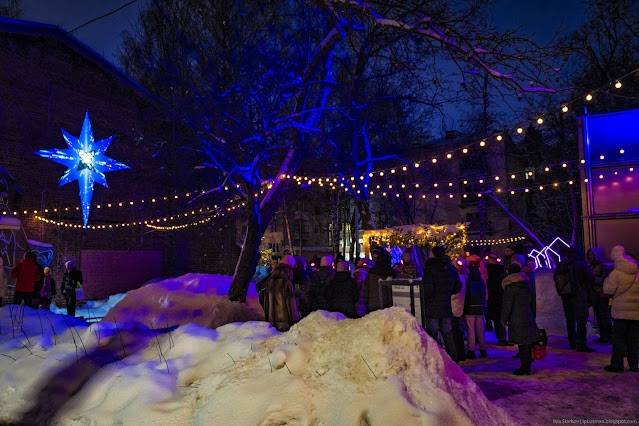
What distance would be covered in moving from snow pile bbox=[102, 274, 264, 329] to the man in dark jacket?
19.1ft

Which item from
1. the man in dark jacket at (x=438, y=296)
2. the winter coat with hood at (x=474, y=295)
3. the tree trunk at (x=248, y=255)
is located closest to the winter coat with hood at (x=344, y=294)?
the man in dark jacket at (x=438, y=296)

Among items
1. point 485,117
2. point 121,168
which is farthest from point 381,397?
point 485,117

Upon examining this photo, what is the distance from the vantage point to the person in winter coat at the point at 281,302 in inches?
298

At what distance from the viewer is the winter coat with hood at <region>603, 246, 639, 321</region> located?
6516 mm

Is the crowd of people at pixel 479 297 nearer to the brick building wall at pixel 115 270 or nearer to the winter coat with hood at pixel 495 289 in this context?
the winter coat with hood at pixel 495 289

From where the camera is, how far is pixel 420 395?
3605 mm

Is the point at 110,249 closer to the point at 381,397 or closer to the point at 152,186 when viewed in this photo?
the point at 152,186

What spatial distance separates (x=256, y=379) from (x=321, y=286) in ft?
14.0

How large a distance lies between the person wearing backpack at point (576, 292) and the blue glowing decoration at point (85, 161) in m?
15.9

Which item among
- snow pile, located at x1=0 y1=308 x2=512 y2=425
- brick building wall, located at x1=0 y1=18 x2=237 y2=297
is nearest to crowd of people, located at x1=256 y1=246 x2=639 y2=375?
snow pile, located at x1=0 y1=308 x2=512 y2=425

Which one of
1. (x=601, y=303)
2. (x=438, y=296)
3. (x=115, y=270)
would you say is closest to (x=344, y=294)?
(x=438, y=296)

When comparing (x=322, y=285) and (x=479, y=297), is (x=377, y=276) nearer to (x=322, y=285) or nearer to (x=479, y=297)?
(x=322, y=285)

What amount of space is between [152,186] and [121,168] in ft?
6.16

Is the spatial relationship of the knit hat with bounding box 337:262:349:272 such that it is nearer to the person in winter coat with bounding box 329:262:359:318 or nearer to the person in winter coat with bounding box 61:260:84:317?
the person in winter coat with bounding box 329:262:359:318
